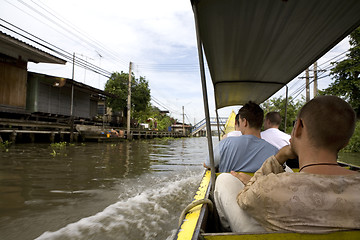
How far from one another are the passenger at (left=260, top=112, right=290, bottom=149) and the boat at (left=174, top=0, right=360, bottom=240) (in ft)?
2.45

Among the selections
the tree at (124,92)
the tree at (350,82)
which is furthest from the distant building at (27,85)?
the tree at (350,82)

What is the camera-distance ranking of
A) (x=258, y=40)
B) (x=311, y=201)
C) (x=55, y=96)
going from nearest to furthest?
(x=311, y=201), (x=258, y=40), (x=55, y=96)

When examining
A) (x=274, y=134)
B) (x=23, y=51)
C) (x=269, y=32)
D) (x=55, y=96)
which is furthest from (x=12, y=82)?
(x=269, y=32)

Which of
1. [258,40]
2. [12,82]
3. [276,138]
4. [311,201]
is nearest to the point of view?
[311,201]

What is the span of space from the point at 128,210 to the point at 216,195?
252 cm

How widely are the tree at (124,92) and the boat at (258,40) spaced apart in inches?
916

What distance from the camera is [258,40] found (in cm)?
262

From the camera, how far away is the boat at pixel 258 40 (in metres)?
1.48

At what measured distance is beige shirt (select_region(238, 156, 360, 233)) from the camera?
0.95 metres

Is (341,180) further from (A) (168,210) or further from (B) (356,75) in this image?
(B) (356,75)

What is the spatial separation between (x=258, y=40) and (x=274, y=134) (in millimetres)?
1543

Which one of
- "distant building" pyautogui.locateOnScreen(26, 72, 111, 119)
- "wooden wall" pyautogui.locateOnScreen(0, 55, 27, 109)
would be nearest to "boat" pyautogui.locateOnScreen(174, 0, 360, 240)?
"wooden wall" pyautogui.locateOnScreen(0, 55, 27, 109)

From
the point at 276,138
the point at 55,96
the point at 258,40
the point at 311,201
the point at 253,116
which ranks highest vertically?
the point at 55,96

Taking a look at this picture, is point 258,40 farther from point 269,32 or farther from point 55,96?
point 55,96
